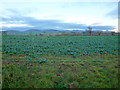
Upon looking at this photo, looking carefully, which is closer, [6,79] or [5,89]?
[5,89]

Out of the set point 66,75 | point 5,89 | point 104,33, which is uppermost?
point 104,33

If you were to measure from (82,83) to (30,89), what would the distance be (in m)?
1.98

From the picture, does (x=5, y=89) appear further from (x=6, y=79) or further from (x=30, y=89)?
(x=30, y=89)

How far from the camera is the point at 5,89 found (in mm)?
3619

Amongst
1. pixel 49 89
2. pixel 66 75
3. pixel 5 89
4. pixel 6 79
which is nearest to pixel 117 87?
pixel 66 75

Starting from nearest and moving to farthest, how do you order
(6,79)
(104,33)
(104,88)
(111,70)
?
1. (104,88)
2. (6,79)
3. (111,70)
4. (104,33)

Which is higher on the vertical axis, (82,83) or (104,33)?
(104,33)

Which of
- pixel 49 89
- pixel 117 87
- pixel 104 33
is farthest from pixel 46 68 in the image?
pixel 104 33

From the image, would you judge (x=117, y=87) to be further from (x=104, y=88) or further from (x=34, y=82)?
(x=34, y=82)

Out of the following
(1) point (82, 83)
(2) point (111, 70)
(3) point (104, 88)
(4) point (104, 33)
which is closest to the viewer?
(3) point (104, 88)

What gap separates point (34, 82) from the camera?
3.79m

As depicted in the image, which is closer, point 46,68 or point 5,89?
point 5,89

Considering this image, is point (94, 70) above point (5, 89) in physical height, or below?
above

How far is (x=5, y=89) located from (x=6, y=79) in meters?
0.59
